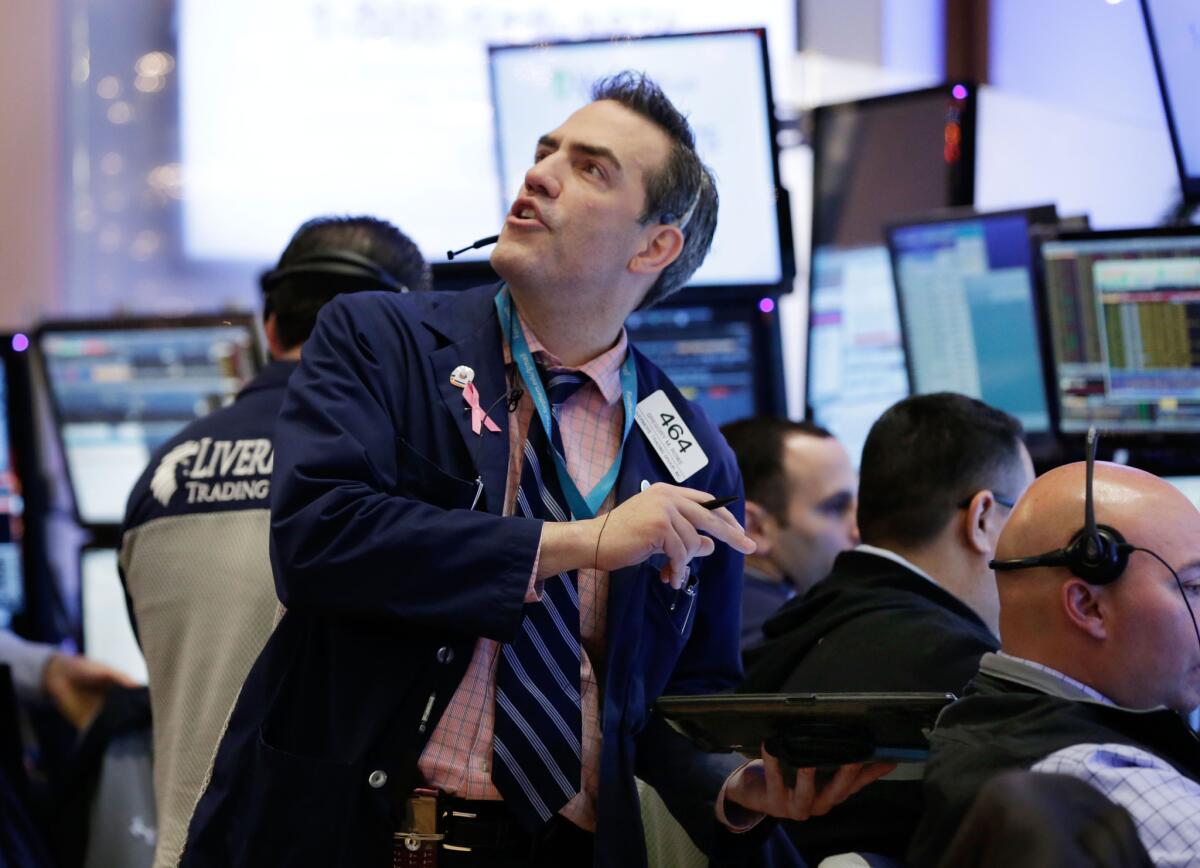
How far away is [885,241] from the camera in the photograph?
312cm

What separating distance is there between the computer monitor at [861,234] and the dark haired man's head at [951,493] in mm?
773

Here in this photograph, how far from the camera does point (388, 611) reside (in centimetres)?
161

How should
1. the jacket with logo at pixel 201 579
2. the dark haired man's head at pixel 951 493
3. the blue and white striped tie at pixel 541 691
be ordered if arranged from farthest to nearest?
1. the dark haired man's head at pixel 951 493
2. the jacket with logo at pixel 201 579
3. the blue and white striped tie at pixel 541 691

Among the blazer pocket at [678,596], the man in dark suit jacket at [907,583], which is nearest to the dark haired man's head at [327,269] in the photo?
the blazer pocket at [678,596]

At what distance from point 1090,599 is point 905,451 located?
840 mm

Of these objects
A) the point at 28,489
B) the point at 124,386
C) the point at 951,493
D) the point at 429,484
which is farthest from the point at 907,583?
the point at 28,489

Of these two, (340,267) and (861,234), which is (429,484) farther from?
(861,234)

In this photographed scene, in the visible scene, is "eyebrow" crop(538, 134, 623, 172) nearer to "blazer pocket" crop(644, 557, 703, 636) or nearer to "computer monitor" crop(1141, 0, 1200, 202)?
"blazer pocket" crop(644, 557, 703, 636)

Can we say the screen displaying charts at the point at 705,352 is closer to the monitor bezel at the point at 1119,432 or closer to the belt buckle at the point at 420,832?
the monitor bezel at the point at 1119,432

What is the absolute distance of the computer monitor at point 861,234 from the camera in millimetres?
3297

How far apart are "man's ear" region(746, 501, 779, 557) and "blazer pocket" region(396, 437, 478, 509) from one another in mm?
1518

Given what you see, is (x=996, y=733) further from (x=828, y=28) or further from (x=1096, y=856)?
(x=828, y=28)

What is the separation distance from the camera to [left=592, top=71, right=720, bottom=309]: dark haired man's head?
79.4 inches

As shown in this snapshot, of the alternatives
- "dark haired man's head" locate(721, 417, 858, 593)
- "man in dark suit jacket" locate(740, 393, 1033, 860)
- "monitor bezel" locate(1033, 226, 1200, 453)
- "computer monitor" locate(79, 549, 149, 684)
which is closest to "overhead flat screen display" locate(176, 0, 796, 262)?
"computer monitor" locate(79, 549, 149, 684)
